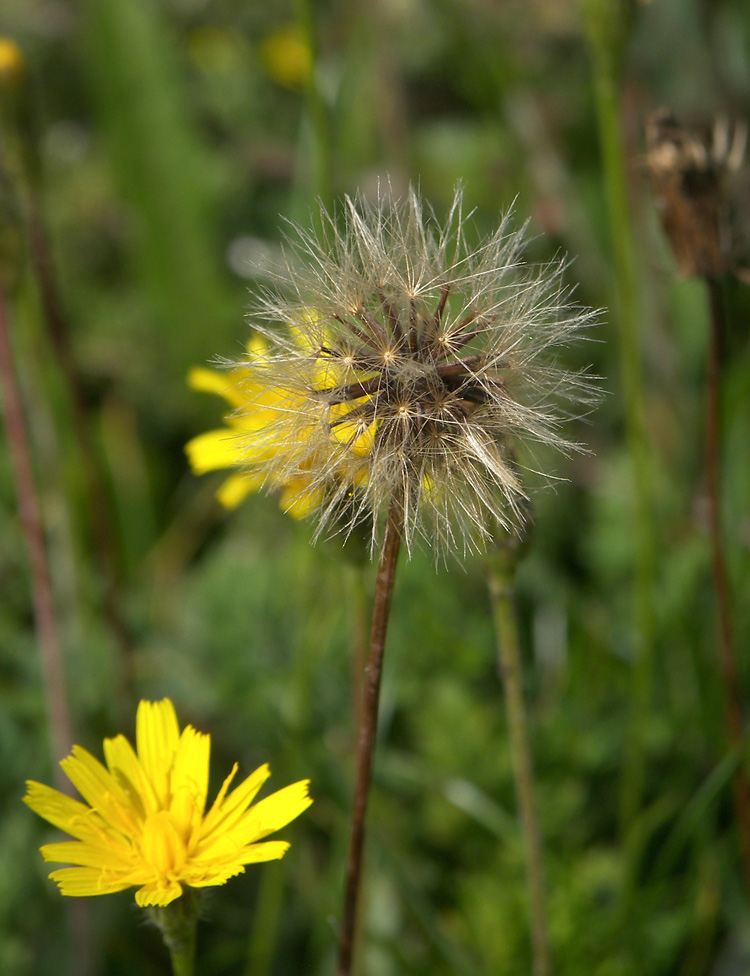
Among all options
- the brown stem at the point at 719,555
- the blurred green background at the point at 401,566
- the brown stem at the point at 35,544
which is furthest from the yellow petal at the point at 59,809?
the brown stem at the point at 719,555

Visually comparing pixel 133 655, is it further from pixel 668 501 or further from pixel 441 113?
pixel 441 113

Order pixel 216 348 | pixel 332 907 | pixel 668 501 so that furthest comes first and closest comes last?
pixel 216 348 < pixel 668 501 < pixel 332 907

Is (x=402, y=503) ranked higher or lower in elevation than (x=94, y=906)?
higher

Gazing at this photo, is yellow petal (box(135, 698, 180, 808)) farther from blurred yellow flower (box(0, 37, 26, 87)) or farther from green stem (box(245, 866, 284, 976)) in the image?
blurred yellow flower (box(0, 37, 26, 87))

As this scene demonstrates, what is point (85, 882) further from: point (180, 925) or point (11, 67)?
point (11, 67)

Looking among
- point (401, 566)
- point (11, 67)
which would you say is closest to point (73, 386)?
point (11, 67)

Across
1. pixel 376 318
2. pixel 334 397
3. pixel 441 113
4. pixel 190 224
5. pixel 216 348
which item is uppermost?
pixel 441 113

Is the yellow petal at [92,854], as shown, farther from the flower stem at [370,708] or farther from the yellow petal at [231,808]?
the flower stem at [370,708]

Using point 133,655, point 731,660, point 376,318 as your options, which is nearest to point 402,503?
point 376,318
